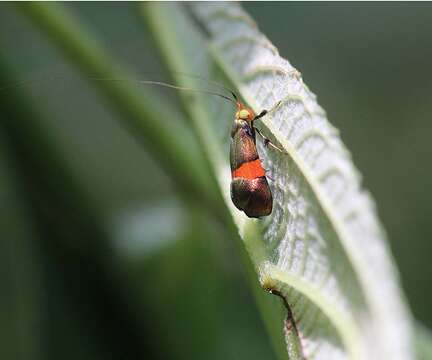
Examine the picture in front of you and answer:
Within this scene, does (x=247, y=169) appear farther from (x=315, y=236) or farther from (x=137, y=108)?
(x=137, y=108)

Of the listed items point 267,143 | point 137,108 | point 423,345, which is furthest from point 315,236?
point 137,108

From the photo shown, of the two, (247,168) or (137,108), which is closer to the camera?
(247,168)

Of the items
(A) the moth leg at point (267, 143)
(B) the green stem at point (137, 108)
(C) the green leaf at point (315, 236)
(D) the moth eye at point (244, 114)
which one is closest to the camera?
(C) the green leaf at point (315, 236)

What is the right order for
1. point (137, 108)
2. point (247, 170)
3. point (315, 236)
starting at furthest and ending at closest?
point (137, 108) → point (247, 170) → point (315, 236)

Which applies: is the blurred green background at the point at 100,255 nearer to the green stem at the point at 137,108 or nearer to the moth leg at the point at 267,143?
the green stem at the point at 137,108

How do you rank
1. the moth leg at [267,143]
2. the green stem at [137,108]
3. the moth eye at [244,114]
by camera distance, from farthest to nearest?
the green stem at [137,108] < the moth eye at [244,114] < the moth leg at [267,143]

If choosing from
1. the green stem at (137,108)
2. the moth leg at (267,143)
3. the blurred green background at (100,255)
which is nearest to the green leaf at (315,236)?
the moth leg at (267,143)

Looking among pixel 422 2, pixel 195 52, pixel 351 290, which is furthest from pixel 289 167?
pixel 422 2

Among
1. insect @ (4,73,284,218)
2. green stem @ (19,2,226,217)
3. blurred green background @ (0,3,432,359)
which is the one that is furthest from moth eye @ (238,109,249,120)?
blurred green background @ (0,3,432,359)
